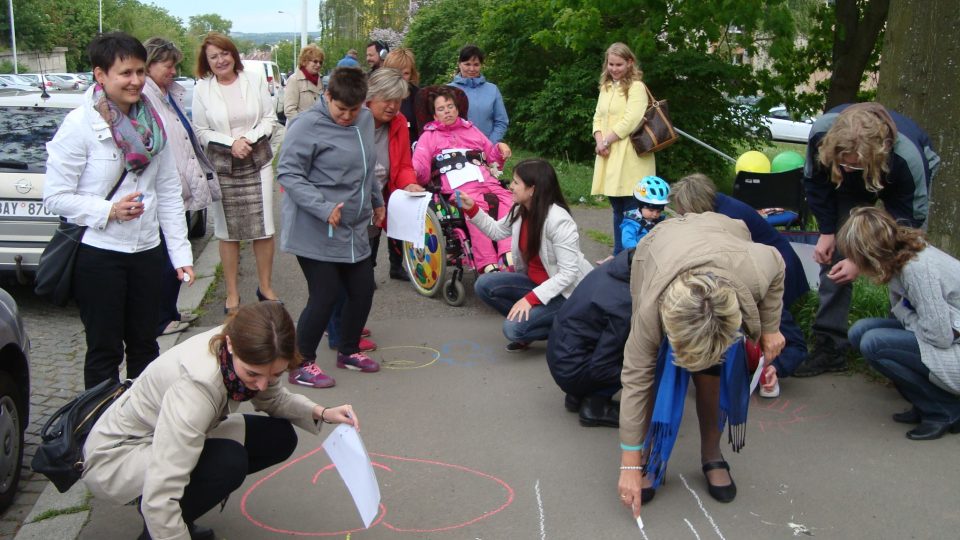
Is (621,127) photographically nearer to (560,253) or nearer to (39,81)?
(560,253)

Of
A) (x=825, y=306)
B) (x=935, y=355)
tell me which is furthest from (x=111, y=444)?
(x=825, y=306)

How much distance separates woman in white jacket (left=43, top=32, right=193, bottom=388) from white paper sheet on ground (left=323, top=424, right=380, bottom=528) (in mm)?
1530

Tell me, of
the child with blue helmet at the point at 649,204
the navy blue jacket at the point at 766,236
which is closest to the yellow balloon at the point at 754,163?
the child with blue helmet at the point at 649,204

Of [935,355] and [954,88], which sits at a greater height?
[954,88]

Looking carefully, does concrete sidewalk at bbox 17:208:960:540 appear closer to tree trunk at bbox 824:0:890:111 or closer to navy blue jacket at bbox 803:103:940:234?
navy blue jacket at bbox 803:103:940:234

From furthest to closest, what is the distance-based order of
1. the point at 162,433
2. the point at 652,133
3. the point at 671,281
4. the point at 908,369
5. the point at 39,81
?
the point at 39,81, the point at 652,133, the point at 908,369, the point at 671,281, the point at 162,433

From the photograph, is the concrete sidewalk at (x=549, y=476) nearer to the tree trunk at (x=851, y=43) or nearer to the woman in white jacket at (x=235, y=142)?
the woman in white jacket at (x=235, y=142)

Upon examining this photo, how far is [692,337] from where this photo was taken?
127 inches

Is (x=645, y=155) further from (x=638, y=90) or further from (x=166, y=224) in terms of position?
(x=166, y=224)

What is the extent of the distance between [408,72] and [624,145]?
2.02 m

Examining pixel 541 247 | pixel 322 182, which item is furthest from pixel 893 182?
pixel 322 182

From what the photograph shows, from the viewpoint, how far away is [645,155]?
7473 millimetres

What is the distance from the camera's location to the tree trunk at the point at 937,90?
5887 millimetres

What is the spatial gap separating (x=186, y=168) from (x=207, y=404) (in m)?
3.30
